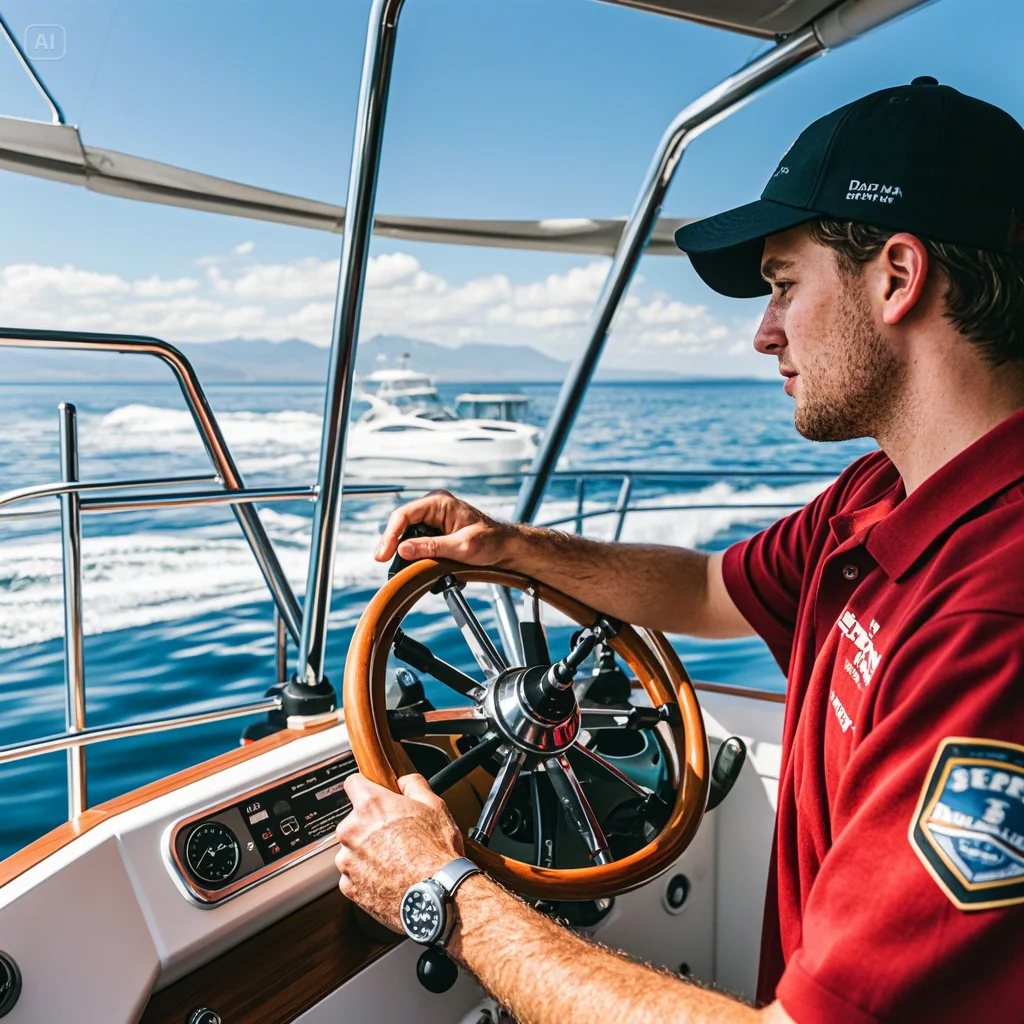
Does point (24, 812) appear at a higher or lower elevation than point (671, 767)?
lower

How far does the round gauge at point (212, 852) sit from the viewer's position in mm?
1062

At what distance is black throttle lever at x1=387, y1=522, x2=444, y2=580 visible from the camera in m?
1.12

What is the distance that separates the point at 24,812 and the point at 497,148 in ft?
64.7

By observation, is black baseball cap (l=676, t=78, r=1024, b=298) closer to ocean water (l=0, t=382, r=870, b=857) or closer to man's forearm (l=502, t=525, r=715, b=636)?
man's forearm (l=502, t=525, r=715, b=636)

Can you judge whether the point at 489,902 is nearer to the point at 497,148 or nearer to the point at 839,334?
the point at 839,334

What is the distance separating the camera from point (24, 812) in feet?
9.27

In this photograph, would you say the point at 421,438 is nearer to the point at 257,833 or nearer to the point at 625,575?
the point at 625,575

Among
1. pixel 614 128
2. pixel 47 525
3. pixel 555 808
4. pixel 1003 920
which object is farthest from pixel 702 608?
pixel 614 128

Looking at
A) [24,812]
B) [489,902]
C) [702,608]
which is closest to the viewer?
[489,902]

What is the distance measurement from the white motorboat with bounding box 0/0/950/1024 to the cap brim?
0.47 metres

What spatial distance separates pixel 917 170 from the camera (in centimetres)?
83

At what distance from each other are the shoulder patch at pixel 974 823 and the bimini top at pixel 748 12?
3.77 ft

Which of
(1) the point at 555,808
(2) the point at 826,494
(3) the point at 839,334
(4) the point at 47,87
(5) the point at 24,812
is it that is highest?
(4) the point at 47,87

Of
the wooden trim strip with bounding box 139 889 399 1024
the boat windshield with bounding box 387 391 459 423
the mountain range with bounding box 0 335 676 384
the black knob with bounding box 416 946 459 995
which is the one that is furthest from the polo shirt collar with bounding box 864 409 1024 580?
the boat windshield with bounding box 387 391 459 423
